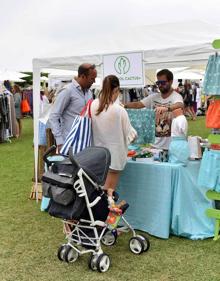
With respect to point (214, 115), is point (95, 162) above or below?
below

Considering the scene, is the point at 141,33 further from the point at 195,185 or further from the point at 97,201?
the point at 97,201

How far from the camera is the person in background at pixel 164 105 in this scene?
16.3ft

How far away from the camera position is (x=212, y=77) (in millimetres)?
4223

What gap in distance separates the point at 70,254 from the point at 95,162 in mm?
871

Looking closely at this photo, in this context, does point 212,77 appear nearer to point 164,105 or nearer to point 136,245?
point 164,105

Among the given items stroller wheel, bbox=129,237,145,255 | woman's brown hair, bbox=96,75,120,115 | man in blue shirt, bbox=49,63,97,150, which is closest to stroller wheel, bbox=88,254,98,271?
stroller wheel, bbox=129,237,145,255

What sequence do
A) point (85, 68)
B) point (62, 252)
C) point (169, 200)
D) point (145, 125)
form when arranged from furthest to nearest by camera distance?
point (145, 125), point (85, 68), point (169, 200), point (62, 252)

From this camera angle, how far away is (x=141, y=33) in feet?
17.6

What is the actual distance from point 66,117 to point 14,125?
9.78 m

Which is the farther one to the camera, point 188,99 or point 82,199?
point 188,99

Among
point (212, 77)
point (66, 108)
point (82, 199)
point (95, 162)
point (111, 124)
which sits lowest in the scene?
point (82, 199)

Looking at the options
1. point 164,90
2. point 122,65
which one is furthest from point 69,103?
point 164,90

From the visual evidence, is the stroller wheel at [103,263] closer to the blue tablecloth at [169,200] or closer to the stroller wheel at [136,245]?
the stroller wheel at [136,245]

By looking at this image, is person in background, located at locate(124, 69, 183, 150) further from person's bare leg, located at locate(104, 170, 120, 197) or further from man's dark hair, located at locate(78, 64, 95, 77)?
person's bare leg, located at locate(104, 170, 120, 197)
